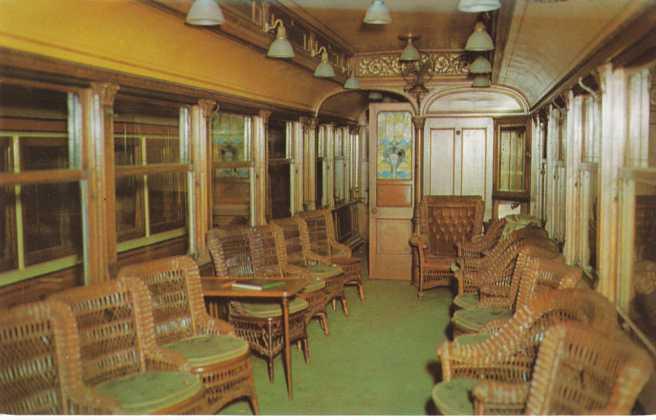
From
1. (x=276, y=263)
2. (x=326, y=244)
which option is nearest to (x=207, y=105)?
(x=276, y=263)

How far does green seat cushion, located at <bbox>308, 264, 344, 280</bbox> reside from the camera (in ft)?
21.9

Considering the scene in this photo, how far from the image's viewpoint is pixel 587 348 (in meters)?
2.42

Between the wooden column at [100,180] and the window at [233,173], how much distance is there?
7.66 feet

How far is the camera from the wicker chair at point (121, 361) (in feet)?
9.94

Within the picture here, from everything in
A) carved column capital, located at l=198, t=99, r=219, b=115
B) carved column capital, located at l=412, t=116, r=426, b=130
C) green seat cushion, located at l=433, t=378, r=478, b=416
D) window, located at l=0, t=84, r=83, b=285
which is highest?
carved column capital, located at l=412, t=116, r=426, b=130

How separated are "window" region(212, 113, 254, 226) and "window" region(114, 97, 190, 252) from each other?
17.4 inches

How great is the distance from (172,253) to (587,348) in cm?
619

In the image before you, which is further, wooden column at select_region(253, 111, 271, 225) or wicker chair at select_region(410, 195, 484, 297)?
wicker chair at select_region(410, 195, 484, 297)

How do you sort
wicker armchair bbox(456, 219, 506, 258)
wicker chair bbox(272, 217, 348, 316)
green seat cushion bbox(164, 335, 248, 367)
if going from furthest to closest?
1. wicker armchair bbox(456, 219, 506, 258)
2. wicker chair bbox(272, 217, 348, 316)
3. green seat cushion bbox(164, 335, 248, 367)

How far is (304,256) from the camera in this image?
7066 mm

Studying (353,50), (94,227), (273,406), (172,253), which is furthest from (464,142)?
(94,227)

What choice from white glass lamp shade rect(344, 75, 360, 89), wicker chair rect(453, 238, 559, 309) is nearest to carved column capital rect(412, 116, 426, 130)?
white glass lamp shade rect(344, 75, 360, 89)

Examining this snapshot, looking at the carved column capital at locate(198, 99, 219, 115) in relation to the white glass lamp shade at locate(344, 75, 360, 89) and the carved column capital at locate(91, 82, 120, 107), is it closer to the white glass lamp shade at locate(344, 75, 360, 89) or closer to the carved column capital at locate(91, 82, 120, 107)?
the carved column capital at locate(91, 82, 120, 107)

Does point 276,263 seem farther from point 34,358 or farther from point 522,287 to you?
point 34,358
